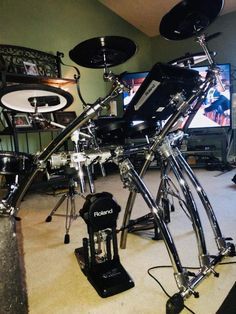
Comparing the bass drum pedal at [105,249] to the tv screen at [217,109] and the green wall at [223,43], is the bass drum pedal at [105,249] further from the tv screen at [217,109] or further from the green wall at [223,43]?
the green wall at [223,43]

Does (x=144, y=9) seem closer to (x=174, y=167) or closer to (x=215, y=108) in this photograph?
(x=215, y=108)

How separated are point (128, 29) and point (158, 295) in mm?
4652

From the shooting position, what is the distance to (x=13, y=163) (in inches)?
51.4

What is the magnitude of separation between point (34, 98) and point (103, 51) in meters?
0.37

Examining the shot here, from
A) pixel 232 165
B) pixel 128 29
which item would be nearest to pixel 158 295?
pixel 232 165

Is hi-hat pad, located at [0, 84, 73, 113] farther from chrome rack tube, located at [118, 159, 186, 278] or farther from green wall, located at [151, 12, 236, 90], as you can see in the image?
green wall, located at [151, 12, 236, 90]

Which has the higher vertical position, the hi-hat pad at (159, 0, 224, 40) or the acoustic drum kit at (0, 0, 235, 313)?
the hi-hat pad at (159, 0, 224, 40)

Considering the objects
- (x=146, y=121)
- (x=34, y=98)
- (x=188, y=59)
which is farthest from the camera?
(x=146, y=121)

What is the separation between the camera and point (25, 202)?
2.98 meters

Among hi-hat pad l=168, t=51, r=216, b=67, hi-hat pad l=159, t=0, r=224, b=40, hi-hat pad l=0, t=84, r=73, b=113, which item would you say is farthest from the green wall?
hi-hat pad l=0, t=84, r=73, b=113

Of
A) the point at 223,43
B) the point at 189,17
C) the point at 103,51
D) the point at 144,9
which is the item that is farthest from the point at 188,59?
the point at 223,43

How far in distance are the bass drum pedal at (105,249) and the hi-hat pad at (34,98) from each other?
0.52m

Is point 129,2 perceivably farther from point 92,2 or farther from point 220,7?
point 220,7

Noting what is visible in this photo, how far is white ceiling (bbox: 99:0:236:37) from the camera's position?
400cm
